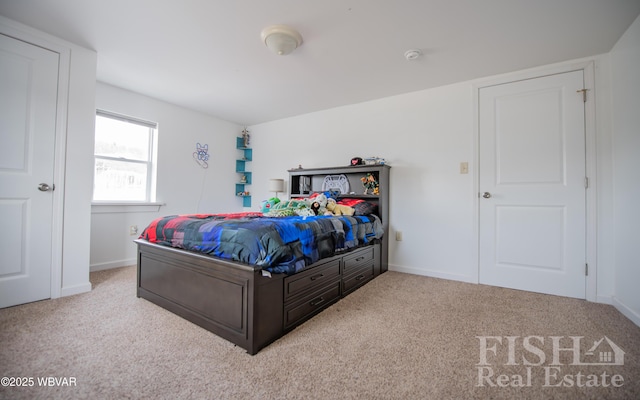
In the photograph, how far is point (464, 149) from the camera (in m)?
2.85

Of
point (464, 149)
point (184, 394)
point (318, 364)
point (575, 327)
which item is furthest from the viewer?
point (464, 149)

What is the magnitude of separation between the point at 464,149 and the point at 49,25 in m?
4.01

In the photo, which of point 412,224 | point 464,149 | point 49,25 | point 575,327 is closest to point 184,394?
point 575,327

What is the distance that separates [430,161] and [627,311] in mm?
2015

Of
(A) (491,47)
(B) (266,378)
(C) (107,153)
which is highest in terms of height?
(A) (491,47)

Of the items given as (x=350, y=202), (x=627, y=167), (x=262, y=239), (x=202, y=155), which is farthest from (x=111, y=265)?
(x=627, y=167)

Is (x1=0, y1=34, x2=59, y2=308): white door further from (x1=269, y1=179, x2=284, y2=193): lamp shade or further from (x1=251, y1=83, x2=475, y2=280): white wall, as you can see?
(x1=251, y1=83, x2=475, y2=280): white wall

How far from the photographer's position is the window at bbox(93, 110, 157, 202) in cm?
315

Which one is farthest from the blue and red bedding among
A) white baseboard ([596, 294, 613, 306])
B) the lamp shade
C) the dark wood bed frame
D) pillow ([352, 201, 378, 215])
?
white baseboard ([596, 294, 613, 306])

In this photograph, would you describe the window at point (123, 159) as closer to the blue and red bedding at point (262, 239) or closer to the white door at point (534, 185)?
the blue and red bedding at point (262, 239)

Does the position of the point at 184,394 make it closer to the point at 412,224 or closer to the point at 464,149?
the point at 412,224

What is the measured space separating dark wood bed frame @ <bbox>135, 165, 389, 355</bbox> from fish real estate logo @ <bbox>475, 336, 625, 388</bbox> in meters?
1.08

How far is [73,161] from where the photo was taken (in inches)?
91.3

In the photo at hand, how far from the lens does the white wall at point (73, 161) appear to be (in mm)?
2246
